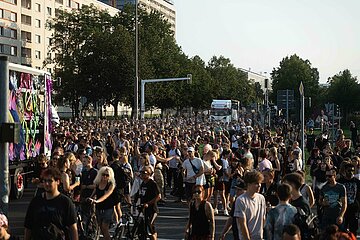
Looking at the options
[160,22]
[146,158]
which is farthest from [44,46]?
[146,158]

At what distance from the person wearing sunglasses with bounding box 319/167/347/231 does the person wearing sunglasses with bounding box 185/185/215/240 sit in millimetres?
2121

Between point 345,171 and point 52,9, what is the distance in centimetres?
8347

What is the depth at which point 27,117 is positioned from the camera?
18281 mm

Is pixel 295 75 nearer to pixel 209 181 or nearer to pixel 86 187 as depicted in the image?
pixel 209 181

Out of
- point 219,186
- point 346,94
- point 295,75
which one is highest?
point 295,75

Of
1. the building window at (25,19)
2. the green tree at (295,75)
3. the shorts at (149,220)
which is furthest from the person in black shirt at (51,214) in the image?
the green tree at (295,75)

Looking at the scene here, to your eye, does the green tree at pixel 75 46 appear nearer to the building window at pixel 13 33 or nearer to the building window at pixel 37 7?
the building window at pixel 13 33

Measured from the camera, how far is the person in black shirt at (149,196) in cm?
1111

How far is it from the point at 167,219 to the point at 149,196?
4468mm

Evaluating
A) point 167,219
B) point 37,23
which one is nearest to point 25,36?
point 37,23

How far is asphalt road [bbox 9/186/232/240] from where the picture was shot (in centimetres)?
A: 1345

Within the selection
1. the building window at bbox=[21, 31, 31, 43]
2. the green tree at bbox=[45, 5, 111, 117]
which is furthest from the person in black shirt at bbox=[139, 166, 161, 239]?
the building window at bbox=[21, 31, 31, 43]

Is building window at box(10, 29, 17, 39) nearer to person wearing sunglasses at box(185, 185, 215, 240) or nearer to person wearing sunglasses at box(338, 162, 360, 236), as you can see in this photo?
person wearing sunglasses at box(338, 162, 360, 236)

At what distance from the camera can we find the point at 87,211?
11641mm
